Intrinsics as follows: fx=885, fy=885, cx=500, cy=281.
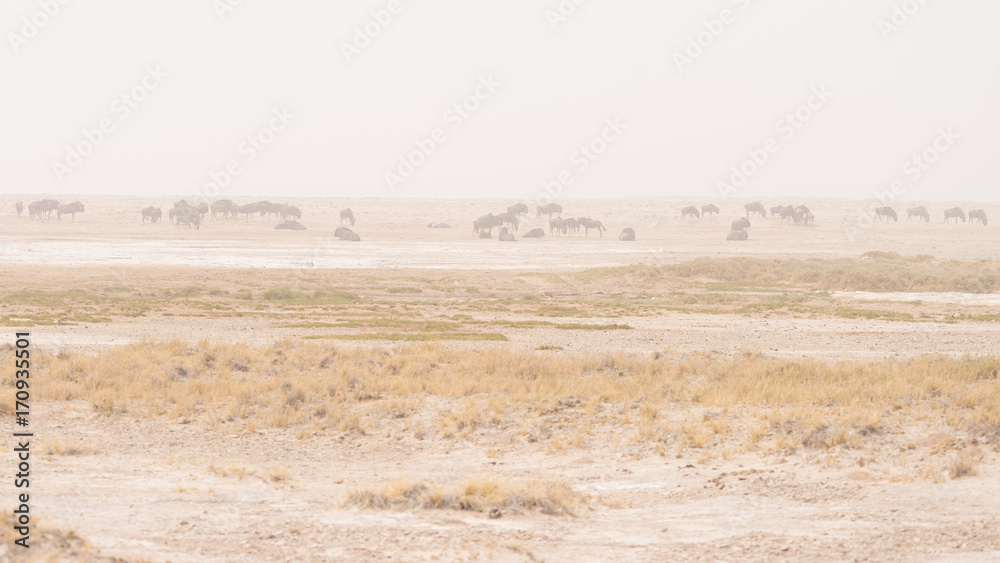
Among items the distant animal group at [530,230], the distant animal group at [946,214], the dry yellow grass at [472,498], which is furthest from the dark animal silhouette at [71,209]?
the dry yellow grass at [472,498]

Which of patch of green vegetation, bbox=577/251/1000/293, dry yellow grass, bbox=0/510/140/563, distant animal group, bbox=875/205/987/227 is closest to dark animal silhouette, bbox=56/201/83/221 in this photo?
patch of green vegetation, bbox=577/251/1000/293

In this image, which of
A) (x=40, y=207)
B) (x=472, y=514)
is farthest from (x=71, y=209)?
(x=472, y=514)

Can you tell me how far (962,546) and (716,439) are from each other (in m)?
4.46

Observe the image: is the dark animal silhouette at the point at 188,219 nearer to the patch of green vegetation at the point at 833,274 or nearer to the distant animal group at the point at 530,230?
the distant animal group at the point at 530,230

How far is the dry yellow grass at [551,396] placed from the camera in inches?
486

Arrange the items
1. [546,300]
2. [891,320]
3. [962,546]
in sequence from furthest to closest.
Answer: [546,300] → [891,320] → [962,546]

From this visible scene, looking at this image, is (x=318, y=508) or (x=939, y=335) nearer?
(x=318, y=508)

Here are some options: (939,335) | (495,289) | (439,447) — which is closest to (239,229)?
(495,289)

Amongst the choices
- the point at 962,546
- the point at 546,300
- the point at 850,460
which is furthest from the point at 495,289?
the point at 962,546

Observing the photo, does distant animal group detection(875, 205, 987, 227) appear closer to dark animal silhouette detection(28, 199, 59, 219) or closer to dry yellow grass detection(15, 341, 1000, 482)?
dark animal silhouette detection(28, 199, 59, 219)

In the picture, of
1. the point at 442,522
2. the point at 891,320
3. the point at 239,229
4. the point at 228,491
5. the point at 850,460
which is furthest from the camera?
the point at 239,229

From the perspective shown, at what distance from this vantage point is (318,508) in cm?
931

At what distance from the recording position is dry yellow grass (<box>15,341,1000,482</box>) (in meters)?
12.3

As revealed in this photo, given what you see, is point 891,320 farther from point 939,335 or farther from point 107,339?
point 107,339
